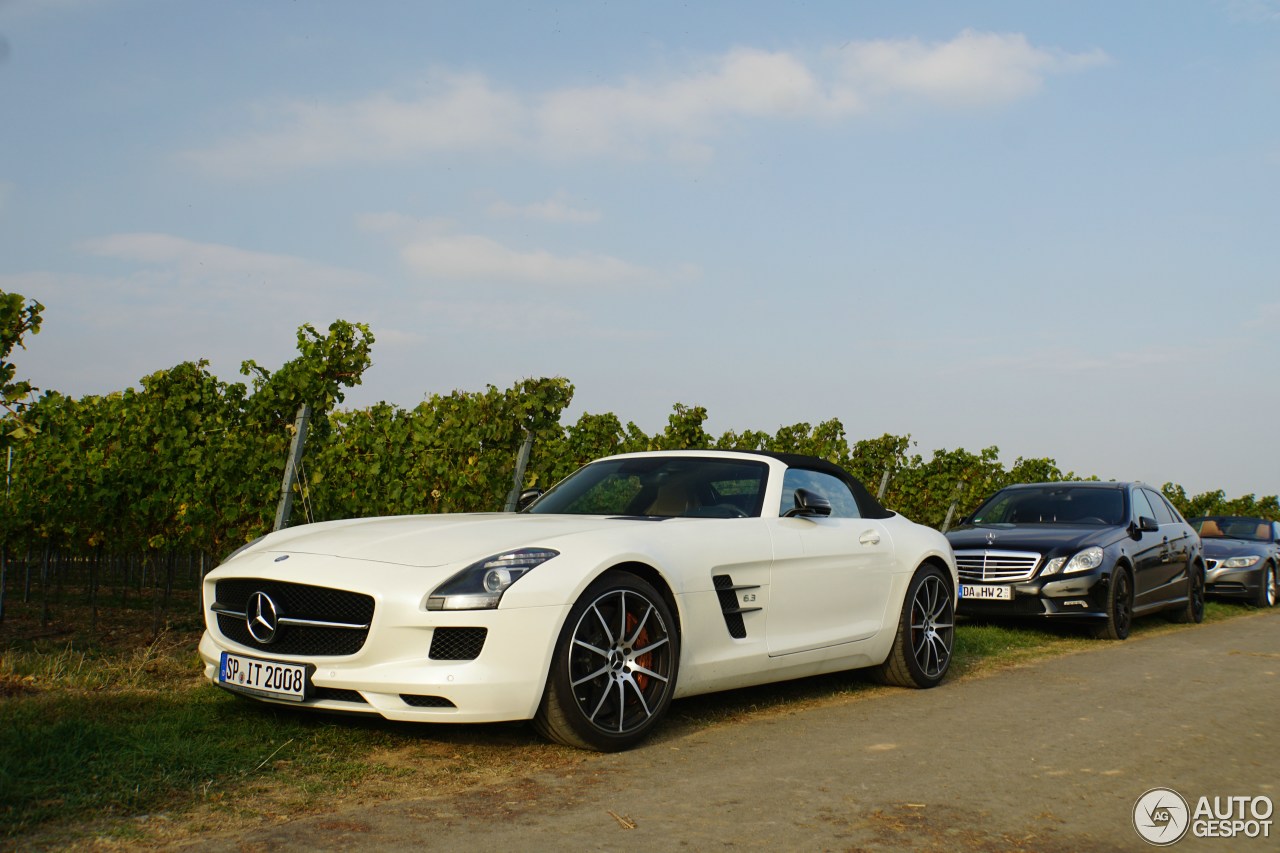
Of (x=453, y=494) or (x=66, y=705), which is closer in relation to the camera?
(x=66, y=705)

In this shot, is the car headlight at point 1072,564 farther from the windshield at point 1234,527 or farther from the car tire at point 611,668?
the windshield at point 1234,527

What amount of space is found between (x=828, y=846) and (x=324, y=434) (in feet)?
26.5

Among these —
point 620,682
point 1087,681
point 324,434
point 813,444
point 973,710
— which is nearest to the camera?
point 620,682

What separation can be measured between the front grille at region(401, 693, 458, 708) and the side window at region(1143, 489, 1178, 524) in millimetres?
10268

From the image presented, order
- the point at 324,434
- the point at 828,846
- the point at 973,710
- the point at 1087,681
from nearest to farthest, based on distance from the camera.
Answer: the point at 828,846 < the point at 973,710 < the point at 1087,681 < the point at 324,434

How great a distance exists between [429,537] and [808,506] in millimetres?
2363

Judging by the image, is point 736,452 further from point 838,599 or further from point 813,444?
point 813,444

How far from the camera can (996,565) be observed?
11.2 m

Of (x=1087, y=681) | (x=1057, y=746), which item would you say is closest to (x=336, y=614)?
(x=1057, y=746)

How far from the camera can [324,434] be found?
35.9 feet

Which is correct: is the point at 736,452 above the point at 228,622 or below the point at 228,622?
above

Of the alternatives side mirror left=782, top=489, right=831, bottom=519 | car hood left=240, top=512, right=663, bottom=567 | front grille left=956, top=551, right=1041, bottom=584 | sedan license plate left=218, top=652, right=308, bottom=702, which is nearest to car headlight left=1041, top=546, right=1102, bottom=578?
front grille left=956, top=551, right=1041, bottom=584

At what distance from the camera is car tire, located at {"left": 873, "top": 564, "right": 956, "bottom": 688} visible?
25.0 feet

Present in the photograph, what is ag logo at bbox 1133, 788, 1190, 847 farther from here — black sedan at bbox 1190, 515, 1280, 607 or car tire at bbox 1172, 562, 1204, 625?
black sedan at bbox 1190, 515, 1280, 607
